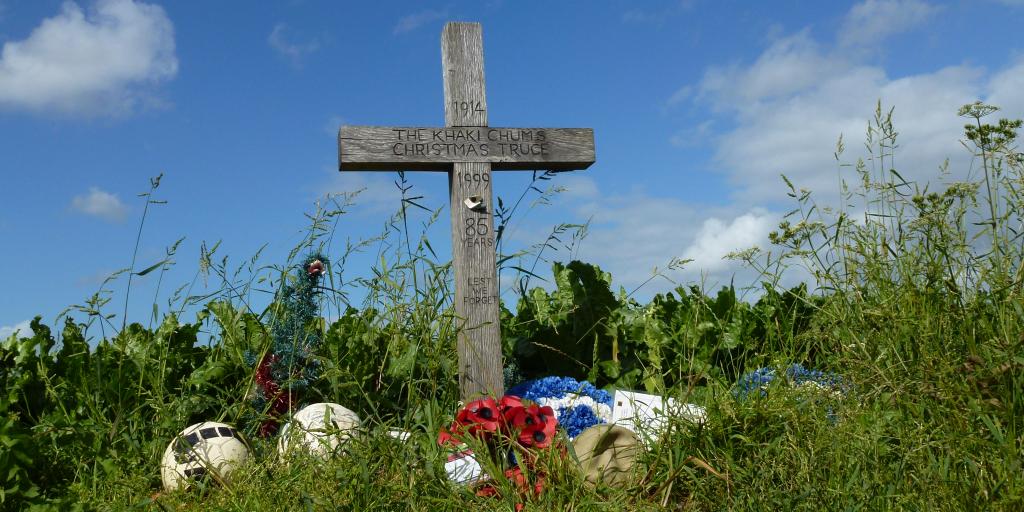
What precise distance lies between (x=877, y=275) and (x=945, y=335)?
19.0 inches

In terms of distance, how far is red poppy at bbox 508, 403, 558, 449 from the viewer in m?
3.44

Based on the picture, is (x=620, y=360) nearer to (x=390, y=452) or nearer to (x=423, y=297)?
(x=423, y=297)

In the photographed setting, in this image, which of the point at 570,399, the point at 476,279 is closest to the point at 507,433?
the point at 570,399

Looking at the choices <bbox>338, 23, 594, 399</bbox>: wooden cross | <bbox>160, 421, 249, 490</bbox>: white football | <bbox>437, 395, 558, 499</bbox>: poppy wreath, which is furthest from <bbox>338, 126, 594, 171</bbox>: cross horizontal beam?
<bbox>437, 395, 558, 499</bbox>: poppy wreath

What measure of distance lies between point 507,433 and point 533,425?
0.44 feet

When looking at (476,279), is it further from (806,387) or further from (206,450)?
(806,387)

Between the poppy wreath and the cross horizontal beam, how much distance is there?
1.83 metres

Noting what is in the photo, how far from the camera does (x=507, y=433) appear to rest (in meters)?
3.42

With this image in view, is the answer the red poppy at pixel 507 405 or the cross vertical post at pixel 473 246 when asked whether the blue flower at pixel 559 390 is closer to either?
the cross vertical post at pixel 473 246

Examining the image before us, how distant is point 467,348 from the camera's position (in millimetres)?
4727

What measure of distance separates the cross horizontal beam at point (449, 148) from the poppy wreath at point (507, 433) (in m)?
1.83

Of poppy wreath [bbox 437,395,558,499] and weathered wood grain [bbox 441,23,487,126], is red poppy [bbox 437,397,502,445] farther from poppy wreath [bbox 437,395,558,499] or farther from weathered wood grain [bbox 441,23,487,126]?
weathered wood grain [bbox 441,23,487,126]

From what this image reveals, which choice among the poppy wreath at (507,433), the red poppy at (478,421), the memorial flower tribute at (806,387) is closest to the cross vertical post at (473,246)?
the poppy wreath at (507,433)

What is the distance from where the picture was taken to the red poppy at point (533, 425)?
3439mm
